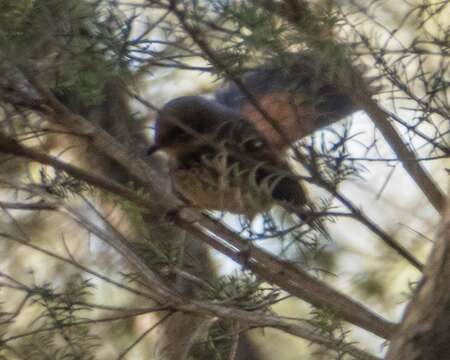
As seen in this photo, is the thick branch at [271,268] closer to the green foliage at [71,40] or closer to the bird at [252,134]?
the bird at [252,134]

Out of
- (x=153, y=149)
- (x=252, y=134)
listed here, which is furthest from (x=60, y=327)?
(x=153, y=149)

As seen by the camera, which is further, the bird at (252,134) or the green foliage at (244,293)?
the green foliage at (244,293)

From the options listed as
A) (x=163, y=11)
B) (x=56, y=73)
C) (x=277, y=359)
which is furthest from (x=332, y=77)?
(x=277, y=359)

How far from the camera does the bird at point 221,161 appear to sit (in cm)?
243

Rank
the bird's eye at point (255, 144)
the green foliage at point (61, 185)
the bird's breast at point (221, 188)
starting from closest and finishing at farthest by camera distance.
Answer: the bird's breast at point (221, 188)
the green foliage at point (61, 185)
the bird's eye at point (255, 144)

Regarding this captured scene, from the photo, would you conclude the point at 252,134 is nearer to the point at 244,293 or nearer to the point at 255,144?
the point at 255,144

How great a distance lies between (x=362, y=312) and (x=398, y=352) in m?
0.57

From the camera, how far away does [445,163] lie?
391 cm

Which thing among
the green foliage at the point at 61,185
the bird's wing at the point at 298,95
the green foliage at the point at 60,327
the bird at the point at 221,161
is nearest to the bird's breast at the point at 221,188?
the bird at the point at 221,161

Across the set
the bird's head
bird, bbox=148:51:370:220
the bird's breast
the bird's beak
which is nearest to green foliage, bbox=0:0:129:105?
bird, bbox=148:51:370:220

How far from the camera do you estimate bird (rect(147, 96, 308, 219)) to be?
7.98ft

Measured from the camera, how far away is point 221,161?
2504mm

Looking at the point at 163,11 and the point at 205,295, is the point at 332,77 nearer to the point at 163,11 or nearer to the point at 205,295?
the point at 163,11

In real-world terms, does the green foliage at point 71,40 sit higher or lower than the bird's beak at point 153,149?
lower
